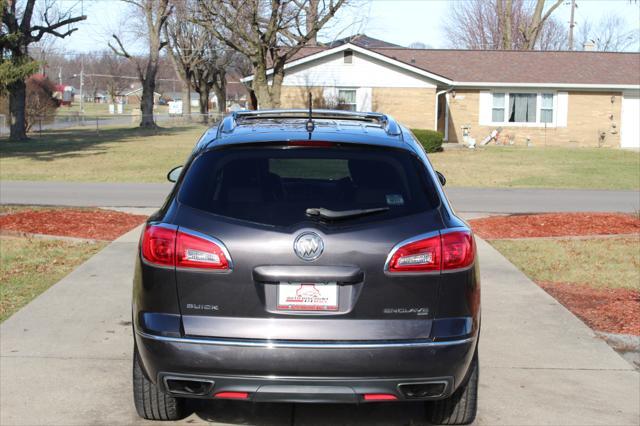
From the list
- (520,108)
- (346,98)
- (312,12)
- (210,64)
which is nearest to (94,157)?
(312,12)

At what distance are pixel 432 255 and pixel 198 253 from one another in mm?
1137

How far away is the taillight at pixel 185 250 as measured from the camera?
4.11 metres

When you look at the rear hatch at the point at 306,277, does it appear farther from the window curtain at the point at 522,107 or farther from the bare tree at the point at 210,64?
the bare tree at the point at 210,64

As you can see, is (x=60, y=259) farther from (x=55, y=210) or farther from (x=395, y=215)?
(x=395, y=215)

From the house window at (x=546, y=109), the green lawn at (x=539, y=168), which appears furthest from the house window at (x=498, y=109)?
the green lawn at (x=539, y=168)

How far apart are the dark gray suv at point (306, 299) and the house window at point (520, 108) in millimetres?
34181

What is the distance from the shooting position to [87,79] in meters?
139

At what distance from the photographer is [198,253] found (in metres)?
4.13

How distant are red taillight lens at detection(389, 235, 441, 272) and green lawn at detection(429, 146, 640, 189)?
53.0ft

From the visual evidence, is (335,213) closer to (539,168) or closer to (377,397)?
(377,397)

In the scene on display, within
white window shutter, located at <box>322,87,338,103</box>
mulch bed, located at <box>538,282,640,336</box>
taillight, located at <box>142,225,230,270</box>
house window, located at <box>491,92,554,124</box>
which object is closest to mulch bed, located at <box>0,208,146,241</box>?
mulch bed, located at <box>538,282,640,336</box>

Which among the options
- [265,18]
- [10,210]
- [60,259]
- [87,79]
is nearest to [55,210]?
[10,210]

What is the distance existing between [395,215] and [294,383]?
0.96 meters

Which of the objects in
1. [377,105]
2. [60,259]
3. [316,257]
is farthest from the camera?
[377,105]
